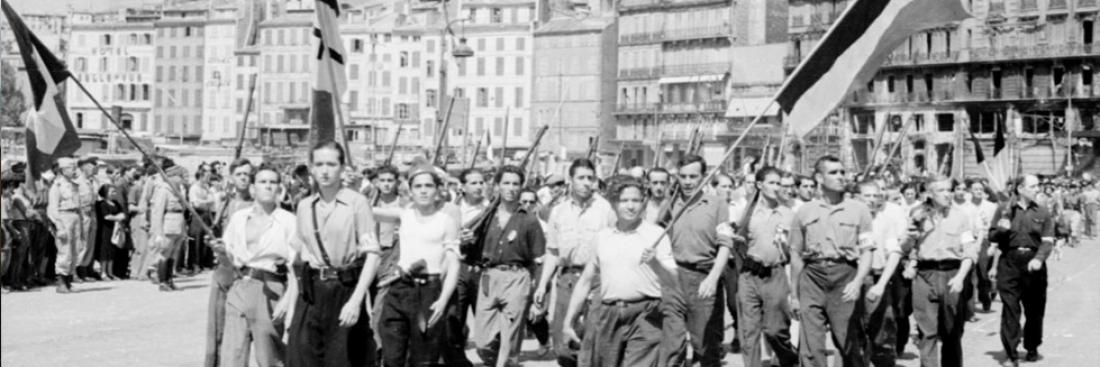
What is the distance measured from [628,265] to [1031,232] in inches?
262

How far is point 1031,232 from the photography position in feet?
46.6

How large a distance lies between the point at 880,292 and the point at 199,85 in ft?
408

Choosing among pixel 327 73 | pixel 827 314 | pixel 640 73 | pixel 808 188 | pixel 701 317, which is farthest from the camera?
pixel 640 73

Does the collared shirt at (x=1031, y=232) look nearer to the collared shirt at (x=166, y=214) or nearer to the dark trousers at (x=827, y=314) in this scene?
the dark trousers at (x=827, y=314)

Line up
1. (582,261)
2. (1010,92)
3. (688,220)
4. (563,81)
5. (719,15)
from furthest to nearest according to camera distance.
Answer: (563,81) < (719,15) < (1010,92) < (582,261) < (688,220)

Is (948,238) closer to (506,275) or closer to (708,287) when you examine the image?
(708,287)

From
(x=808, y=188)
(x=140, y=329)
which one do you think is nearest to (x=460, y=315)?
(x=808, y=188)

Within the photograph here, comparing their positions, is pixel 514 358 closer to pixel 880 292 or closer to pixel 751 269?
pixel 751 269

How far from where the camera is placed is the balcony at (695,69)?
99.4 metres

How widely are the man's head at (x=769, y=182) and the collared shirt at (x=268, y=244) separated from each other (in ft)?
15.2

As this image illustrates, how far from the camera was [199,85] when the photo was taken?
130 meters

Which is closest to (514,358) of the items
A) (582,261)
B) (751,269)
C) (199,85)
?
(582,261)

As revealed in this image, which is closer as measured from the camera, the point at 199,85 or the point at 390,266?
the point at 390,266

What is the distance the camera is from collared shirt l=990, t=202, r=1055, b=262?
46.6ft
